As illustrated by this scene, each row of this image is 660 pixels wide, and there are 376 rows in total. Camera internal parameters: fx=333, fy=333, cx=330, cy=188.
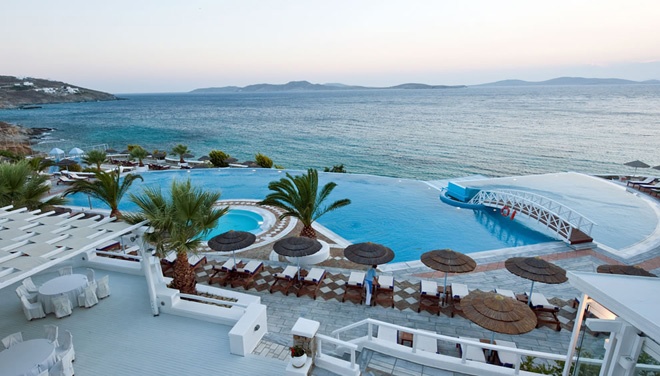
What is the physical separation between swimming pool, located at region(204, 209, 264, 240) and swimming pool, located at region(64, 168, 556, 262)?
303 centimetres

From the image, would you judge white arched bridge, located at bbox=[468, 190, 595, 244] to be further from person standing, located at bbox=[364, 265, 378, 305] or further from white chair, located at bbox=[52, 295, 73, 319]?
white chair, located at bbox=[52, 295, 73, 319]

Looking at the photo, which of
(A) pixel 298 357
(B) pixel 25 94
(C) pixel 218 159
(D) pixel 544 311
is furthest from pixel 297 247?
(B) pixel 25 94

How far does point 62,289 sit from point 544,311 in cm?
1240

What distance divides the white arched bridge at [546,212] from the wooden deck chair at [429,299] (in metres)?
8.76

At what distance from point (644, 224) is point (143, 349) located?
22.4 metres

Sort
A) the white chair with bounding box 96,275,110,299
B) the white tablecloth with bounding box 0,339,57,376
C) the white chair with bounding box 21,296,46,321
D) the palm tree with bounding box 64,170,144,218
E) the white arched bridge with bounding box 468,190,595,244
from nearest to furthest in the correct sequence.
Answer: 1. the white tablecloth with bounding box 0,339,57,376
2. the white chair with bounding box 21,296,46,321
3. the white chair with bounding box 96,275,110,299
4. the palm tree with bounding box 64,170,144,218
5. the white arched bridge with bounding box 468,190,595,244

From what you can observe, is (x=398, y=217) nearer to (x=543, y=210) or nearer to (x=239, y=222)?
(x=543, y=210)

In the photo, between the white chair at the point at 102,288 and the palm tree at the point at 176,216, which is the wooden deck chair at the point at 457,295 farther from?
the white chair at the point at 102,288

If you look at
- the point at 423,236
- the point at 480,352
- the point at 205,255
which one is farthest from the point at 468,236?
Answer: the point at 205,255

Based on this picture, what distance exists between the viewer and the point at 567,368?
177 inches

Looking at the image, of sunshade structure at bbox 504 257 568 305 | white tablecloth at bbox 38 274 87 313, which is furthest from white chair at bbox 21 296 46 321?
sunshade structure at bbox 504 257 568 305

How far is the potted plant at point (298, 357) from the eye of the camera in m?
5.90

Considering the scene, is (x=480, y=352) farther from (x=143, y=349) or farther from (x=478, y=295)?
(x=143, y=349)

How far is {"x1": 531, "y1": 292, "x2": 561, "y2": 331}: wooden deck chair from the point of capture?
8930 mm
